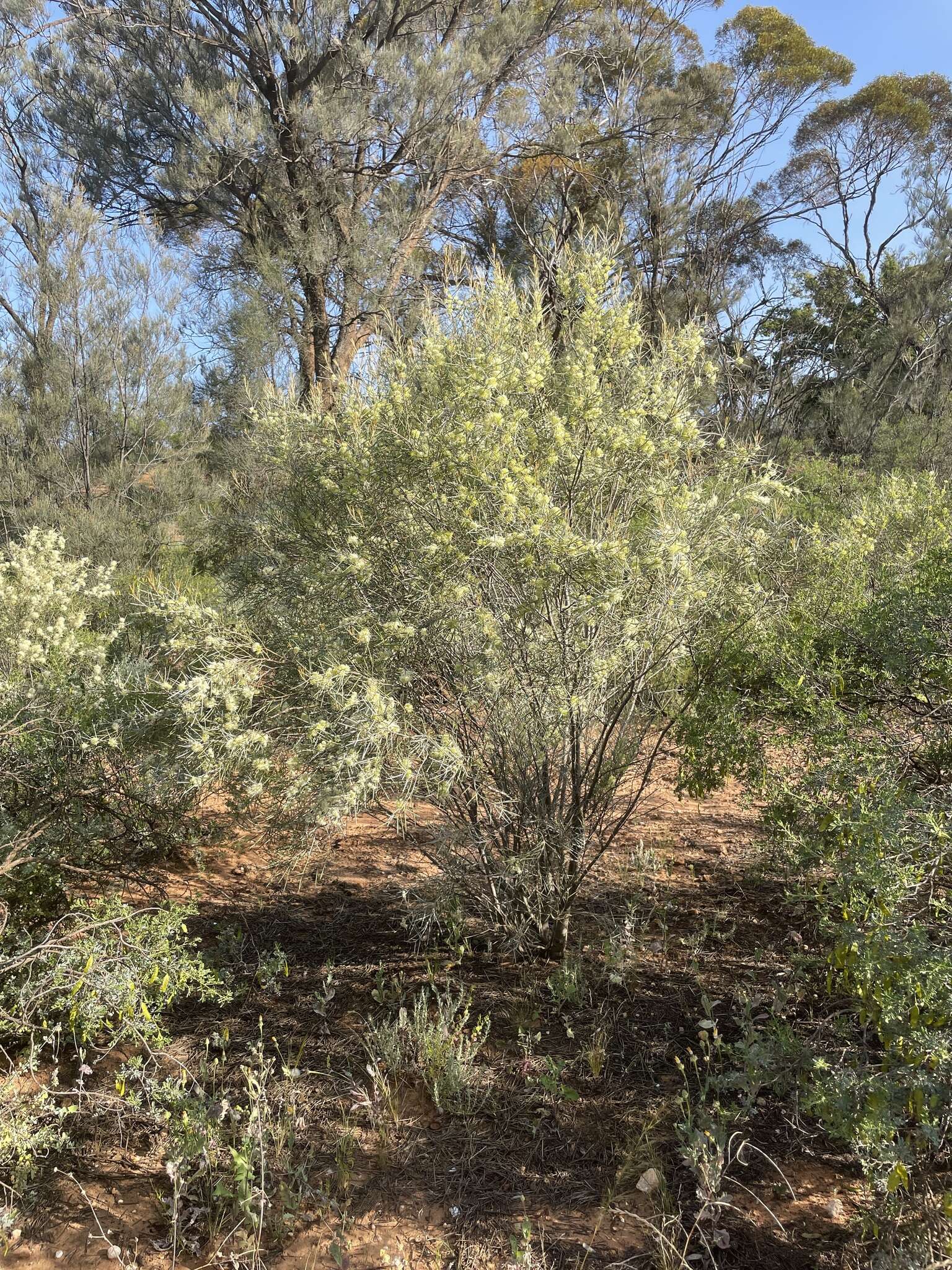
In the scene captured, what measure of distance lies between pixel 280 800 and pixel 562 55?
12066 millimetres

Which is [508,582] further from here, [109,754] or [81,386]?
[81,386]

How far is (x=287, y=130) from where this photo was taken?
323 inches

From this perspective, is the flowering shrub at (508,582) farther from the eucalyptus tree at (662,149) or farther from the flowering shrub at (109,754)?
the eucalyptus tree at (662,149)

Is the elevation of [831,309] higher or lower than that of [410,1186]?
higher

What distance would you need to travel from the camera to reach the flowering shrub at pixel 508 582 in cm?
253

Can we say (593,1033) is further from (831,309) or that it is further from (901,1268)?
(831,309)

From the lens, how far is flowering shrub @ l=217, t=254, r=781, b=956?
2.53m

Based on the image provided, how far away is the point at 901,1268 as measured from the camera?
1.68 meters

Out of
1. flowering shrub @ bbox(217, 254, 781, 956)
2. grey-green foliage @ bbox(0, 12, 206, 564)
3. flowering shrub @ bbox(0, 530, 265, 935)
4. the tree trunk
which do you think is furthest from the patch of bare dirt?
grey-green foliage @ bbox(0, 12, 206, 564)

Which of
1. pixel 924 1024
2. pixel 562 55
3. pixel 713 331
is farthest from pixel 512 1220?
pixel 562 55

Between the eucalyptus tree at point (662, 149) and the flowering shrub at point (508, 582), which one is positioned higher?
the eucalyptus tree at point (662, 149)

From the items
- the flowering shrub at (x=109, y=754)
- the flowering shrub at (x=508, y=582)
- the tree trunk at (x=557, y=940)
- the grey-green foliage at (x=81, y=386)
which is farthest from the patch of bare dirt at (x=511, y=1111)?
the grey-green foliage at (x=81, y=386)

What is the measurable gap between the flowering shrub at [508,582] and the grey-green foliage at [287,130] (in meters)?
5.40

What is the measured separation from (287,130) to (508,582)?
7.75m
